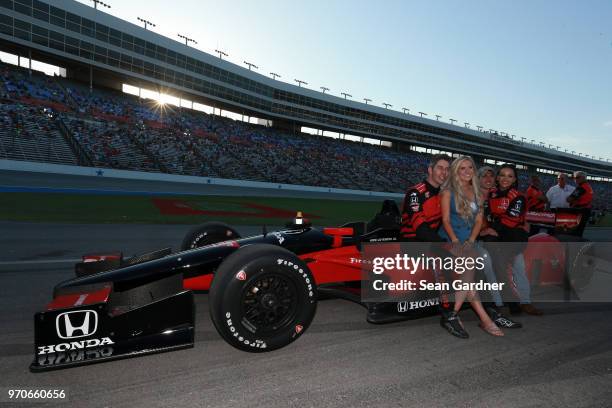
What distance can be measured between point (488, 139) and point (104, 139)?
6736 cm

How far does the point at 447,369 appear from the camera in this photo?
271 cm

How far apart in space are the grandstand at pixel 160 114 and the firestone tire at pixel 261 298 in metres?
27.5

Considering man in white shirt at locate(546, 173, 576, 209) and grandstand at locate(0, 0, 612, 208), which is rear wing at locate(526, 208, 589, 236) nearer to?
man in white shirt at locate(546, 173, 576, 209)

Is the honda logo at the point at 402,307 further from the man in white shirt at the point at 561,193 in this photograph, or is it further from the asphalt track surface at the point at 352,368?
the man in white shirt at the point at 561,193

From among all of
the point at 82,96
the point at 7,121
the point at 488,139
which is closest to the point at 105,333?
the point at 7,121

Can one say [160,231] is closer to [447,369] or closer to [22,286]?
[22,286]

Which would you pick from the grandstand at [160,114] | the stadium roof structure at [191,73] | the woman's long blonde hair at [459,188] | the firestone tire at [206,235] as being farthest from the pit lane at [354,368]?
the stadium roof structure at [191,73]

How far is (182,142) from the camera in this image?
36.2 metres

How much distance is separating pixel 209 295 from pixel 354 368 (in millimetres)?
1149

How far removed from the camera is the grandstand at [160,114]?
28672 mm

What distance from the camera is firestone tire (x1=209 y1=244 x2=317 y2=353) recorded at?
2709mm

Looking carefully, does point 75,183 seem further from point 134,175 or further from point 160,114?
point 160,114

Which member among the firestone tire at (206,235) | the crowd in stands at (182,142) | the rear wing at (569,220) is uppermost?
the crowd in stands at (182,142)

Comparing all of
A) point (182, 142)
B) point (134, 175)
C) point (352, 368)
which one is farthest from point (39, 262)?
point (182, 142)
